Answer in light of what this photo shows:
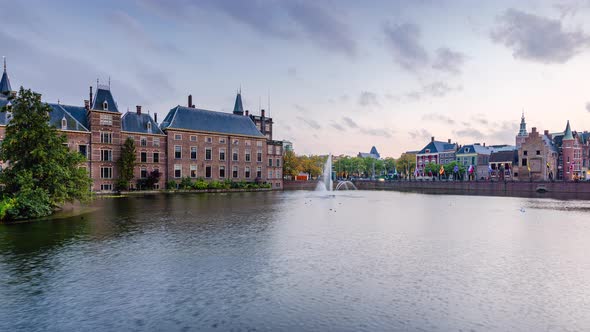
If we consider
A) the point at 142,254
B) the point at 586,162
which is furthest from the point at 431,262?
the point at 586,162

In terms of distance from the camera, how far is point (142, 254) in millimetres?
16484

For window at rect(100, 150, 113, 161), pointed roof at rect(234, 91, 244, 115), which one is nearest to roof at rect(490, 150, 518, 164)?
pointed roof at rect(234, 91, 244, 115)

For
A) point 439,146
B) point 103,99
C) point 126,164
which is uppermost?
point 103,99

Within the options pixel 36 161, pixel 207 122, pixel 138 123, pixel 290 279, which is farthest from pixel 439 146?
pixel 290 279

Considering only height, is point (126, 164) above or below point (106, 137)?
below

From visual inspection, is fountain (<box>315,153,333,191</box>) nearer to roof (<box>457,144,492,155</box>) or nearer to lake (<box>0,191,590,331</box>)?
lake (<box>0,191,590,331</box>)

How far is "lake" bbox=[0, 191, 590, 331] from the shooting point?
961 cm

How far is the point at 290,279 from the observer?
13.1 meters

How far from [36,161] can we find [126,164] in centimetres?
3352

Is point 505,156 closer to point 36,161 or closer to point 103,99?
point 103,99

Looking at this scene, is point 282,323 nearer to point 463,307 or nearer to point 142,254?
point 463,307

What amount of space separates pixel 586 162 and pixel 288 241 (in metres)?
121

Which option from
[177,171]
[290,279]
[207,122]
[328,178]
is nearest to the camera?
[290,279]

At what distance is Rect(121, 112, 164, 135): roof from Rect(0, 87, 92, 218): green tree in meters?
37.0
